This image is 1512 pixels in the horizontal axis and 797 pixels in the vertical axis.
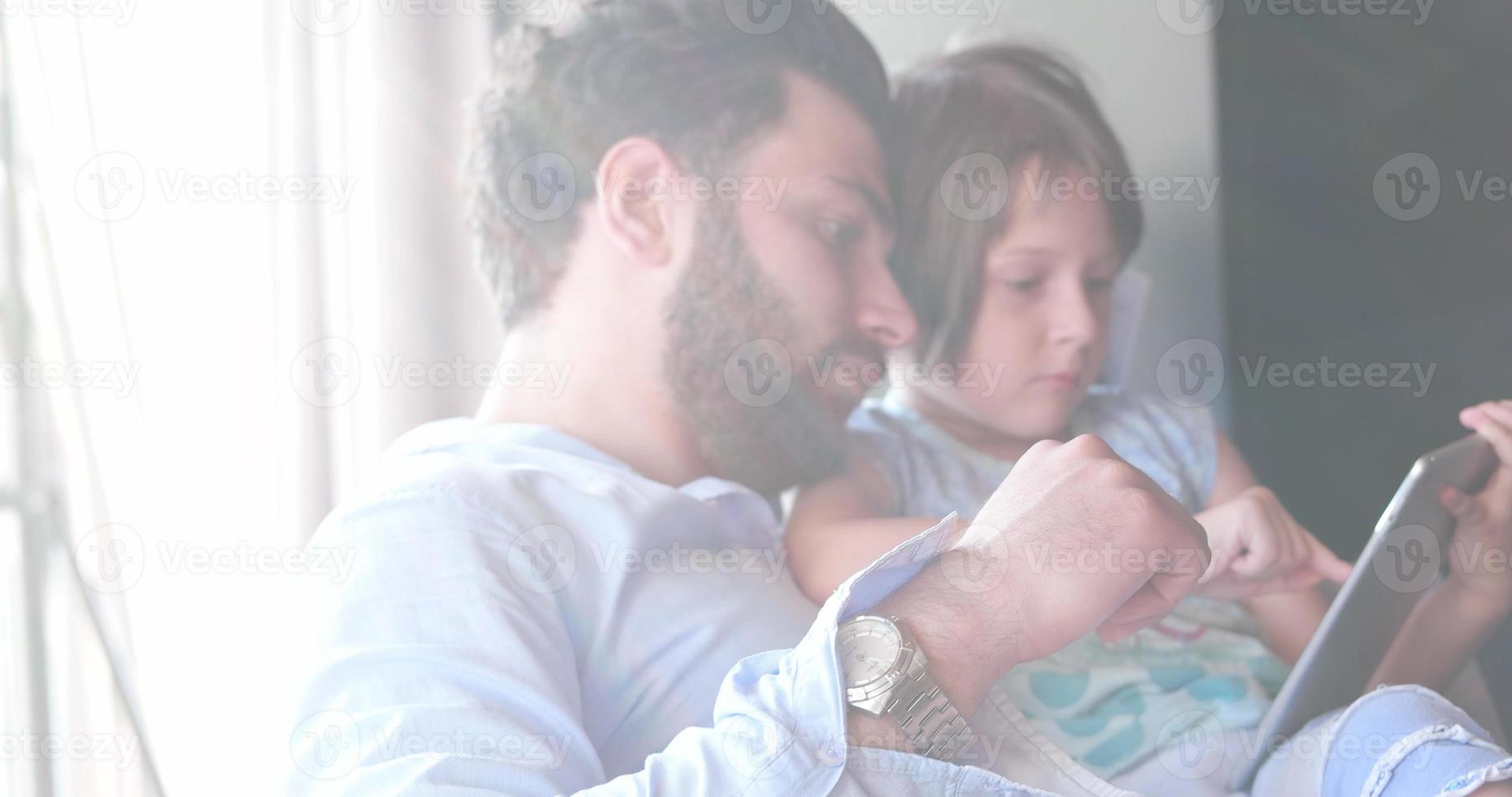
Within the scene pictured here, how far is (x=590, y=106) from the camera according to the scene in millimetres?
966

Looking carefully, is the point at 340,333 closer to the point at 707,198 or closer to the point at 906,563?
the point at 707,198

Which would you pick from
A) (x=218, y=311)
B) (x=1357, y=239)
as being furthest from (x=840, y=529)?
(x=1357, y=239)

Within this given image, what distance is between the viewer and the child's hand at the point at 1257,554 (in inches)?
38.4

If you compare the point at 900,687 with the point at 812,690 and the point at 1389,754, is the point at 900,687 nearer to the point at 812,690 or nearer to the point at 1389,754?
the point at 812,690

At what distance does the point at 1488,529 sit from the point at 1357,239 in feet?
1.14

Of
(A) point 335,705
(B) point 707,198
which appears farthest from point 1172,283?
(A) point 335,705

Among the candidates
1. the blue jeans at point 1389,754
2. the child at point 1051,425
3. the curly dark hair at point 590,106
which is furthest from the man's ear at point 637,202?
the blue jeans at point 1389,754

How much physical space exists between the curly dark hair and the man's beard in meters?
0.09

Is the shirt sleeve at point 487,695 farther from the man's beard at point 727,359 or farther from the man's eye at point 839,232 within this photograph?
the man's eye at point 839,232

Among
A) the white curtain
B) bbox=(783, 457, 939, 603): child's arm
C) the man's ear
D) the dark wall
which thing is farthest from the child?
the white curtain

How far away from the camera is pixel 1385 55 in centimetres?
115

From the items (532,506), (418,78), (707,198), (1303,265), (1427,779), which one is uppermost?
(418,78)

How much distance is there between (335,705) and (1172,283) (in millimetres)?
916

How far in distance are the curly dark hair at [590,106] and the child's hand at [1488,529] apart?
0.68 m
